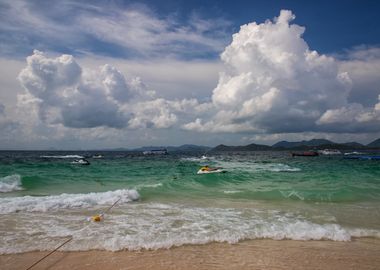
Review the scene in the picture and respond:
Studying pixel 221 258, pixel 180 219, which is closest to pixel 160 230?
pixel 180 219

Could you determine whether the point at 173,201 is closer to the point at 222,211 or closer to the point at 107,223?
the point at 222,211

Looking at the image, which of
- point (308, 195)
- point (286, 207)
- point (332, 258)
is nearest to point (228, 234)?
point (332, 258)

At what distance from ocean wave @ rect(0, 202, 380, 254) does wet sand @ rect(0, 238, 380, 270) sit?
1.44ft

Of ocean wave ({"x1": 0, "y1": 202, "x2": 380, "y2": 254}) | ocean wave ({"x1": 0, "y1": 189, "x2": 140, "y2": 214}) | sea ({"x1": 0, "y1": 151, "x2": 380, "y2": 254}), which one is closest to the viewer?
ocean wave ({"x1": 0, "y1": 202, "x2": 380, "y2": 254})

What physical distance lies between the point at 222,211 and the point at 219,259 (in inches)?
218

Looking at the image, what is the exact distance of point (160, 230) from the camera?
32.0 feet

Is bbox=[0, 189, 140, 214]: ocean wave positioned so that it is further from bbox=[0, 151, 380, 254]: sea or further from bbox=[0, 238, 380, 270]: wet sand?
bbox=[0, 238, 380, 270]: wet sand

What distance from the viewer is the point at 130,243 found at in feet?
27.4

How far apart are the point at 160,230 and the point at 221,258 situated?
289 cm

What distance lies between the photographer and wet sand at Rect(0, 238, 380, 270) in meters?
7.00

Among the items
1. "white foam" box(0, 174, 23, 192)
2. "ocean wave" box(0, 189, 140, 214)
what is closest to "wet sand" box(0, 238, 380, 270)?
"ocean wave" box(0, 189, 140, 214)

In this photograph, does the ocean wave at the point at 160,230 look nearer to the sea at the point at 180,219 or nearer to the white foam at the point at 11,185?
the sea at the point at 180,219

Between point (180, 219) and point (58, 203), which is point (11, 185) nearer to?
point (58, 203)

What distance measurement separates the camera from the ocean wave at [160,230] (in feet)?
27.6
